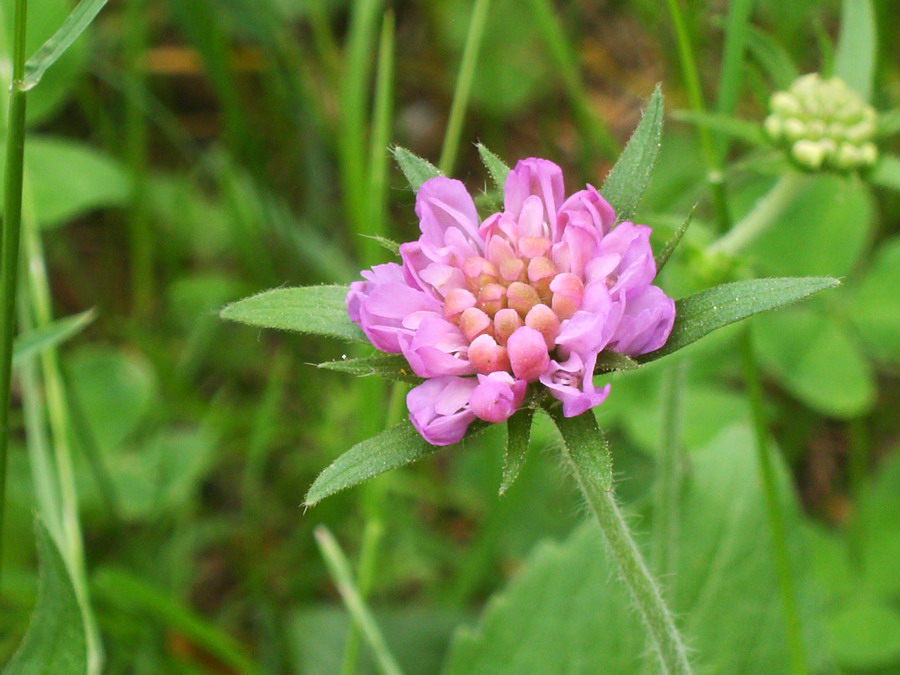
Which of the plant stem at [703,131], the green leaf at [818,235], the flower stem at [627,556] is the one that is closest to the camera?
the flower stem at [627,556]

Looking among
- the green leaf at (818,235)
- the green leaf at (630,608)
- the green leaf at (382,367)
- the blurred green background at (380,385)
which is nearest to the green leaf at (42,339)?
the blurred green background at (380,385)

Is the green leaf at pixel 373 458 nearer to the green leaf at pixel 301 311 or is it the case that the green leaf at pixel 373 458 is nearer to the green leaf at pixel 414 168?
the green leaf at pixel 301 311

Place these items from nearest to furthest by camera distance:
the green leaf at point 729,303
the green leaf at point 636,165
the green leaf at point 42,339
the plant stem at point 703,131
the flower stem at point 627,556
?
the green leaf at point 729,303
the flower stem at point 627,556
the green leaf at point 636,165
the green leaf at point 42,339
the plant stem at point 703,131

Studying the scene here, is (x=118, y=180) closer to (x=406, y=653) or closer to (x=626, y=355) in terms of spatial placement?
(x=406, y=653)

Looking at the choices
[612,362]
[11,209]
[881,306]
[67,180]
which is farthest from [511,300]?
[67,180]

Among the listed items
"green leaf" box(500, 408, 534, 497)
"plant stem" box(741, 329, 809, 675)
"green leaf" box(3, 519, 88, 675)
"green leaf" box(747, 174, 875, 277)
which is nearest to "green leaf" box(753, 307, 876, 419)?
"green leaf" box(747, 174, 875, 277)

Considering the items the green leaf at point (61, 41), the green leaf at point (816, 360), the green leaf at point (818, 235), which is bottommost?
the green leaf at point (816, 360)
